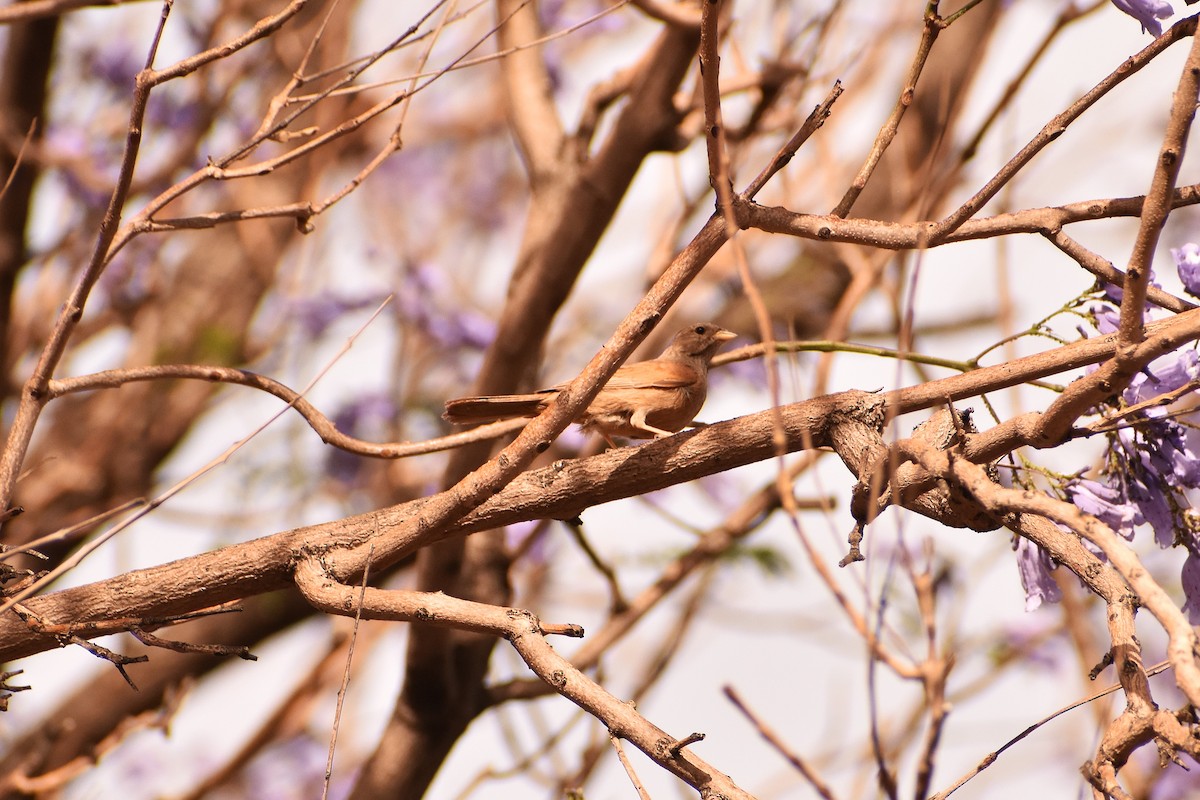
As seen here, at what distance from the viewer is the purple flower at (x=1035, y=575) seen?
2.40m

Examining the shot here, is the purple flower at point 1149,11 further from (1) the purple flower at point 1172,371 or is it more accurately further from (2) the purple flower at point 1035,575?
(2) the purple flower at point 1035,575

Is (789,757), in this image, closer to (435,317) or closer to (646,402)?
(646,402)

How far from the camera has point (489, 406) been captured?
11.6ft

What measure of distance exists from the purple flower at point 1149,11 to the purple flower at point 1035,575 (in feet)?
3.50

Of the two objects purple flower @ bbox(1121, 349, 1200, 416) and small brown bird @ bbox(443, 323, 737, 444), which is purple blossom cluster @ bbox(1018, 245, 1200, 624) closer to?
purple flower @ bbox(1121, 349, 1200, 416)

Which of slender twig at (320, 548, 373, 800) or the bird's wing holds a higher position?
the bird's wing

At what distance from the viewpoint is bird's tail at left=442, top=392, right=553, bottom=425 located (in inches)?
138

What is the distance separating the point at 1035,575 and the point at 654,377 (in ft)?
6.16

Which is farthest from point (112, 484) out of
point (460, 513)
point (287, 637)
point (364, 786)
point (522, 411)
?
point (460, 513)

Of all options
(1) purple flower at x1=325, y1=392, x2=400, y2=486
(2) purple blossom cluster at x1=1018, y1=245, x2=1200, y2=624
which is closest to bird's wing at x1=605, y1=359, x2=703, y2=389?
(2) purple blossom cluster at x1=1018, y1=245, x2=1200, y2=624

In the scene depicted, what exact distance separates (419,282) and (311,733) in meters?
2.69

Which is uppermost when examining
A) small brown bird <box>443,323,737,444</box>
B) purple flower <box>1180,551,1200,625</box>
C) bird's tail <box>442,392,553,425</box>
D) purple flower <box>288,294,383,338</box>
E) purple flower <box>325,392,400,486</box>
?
purple flower <box>288,294,383,338</box>

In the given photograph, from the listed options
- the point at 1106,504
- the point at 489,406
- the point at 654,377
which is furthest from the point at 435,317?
the point at 1106,504

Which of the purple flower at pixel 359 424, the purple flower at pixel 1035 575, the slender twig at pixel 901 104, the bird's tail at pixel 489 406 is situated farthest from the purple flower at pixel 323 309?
the purple flower at pixel 1035 575
